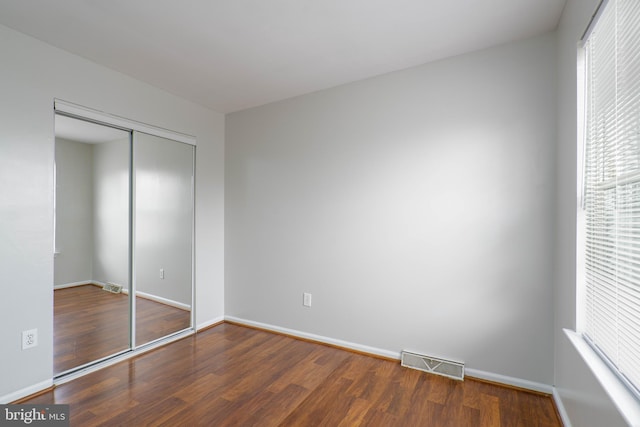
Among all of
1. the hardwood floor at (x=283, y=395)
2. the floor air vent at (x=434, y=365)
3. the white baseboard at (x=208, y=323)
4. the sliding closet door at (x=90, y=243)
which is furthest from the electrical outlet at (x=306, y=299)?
the sliding closet door at (x=90, y=243)

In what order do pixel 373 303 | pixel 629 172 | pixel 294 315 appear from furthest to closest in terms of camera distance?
pixel 294 315 < pixel 373 303 < pixel 629 172

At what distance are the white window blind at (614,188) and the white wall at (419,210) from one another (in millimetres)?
614

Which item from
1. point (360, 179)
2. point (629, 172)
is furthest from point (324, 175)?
point (629, 172)

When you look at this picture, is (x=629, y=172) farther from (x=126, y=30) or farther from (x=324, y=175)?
(x=126, y=30)

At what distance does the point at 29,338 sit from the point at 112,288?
2.28 ft

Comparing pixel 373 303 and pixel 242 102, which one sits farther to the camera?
pixel 242 102

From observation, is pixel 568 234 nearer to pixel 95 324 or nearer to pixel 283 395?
pixel 283 395

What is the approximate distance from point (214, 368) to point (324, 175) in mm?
2013

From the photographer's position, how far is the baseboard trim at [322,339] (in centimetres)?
279

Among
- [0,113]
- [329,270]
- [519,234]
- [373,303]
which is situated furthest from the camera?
[329,270]

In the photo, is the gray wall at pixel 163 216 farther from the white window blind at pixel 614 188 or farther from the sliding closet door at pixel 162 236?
the white window blind at pixel 614 188

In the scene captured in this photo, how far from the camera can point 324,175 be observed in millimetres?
3131

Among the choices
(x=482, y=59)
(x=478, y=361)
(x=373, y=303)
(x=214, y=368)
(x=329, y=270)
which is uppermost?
(x=482, y=59)

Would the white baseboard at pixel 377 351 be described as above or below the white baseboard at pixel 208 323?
above
